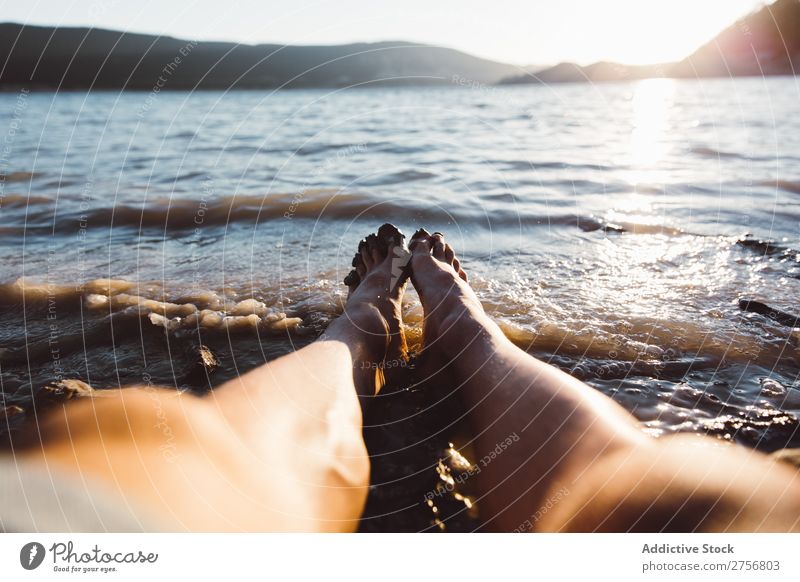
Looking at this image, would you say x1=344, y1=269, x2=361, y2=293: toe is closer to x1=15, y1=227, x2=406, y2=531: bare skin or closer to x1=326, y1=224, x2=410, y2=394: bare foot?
x1=326, y1=224, x2=410, y2=394: bare foot

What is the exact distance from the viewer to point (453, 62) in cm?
413

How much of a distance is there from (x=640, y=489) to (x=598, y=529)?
137 mm

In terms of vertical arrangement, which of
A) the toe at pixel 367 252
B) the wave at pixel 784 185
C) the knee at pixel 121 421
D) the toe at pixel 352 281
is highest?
the wave at pixel 784 185

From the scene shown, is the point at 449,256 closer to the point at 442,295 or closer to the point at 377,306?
the point at 442,295

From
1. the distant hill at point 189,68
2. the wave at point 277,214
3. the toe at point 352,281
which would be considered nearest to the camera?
the toe at point 352,281

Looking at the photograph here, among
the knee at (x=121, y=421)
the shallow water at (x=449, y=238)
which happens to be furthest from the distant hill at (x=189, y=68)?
the knee at (x=121, y=421)

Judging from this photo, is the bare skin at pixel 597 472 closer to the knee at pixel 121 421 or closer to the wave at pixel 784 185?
the knee at pixel 121 421

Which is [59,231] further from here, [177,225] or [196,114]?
[196,114]

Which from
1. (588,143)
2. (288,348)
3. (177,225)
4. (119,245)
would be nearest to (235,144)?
(177,225)

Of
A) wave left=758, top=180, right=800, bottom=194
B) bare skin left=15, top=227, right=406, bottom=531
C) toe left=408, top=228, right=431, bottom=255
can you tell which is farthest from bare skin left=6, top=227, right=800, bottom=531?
wave left=758, top=180, right=800, bottom=194

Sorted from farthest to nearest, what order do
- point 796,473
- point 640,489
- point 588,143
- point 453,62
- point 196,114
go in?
1. point 196,114
2. point 588,143
3. point 453,62
4. point 796,473
5. point 640,489

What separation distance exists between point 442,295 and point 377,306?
0.27 m

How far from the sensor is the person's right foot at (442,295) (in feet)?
6.00

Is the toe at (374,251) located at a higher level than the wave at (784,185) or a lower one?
lower
